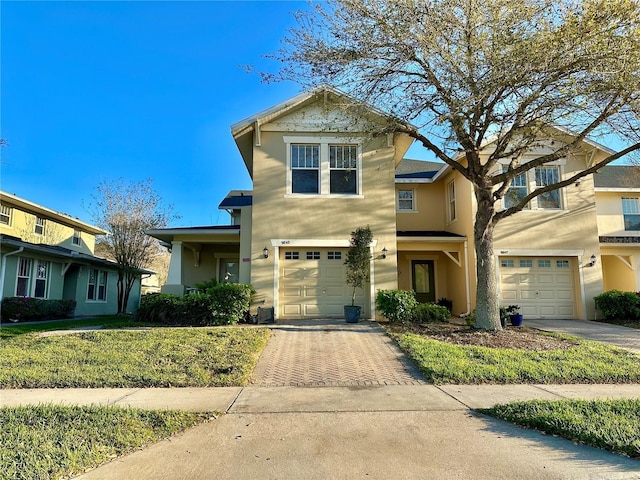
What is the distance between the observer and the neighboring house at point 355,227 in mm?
13445

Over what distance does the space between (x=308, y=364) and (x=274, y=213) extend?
6675 mm

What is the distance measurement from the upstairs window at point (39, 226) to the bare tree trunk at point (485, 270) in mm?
20806

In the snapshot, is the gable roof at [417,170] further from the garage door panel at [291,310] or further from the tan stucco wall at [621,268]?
the garage door panel at [291,310]

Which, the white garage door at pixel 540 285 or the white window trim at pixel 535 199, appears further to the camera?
the white window trim at pixel 535 199

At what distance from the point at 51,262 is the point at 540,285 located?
20.5m

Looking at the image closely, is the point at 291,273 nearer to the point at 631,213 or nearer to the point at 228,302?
the point at 228,302

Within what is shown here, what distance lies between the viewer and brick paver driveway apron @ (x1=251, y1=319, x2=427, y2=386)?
6.90 meters

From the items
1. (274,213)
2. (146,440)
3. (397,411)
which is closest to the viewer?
(146,440)

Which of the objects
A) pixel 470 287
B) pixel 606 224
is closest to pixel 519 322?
pixel 470 287

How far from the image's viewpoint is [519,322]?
1281cm

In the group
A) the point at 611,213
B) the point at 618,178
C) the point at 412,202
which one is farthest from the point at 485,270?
the point at 618,178

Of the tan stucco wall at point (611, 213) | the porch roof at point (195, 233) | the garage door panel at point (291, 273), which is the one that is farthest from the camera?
the tan stucco wall at point (611, 213)

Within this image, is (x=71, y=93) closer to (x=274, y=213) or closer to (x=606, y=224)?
(x=274, y=213)

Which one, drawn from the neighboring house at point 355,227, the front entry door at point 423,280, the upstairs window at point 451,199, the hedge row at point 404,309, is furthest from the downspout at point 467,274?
the hedge row at point 404,309
